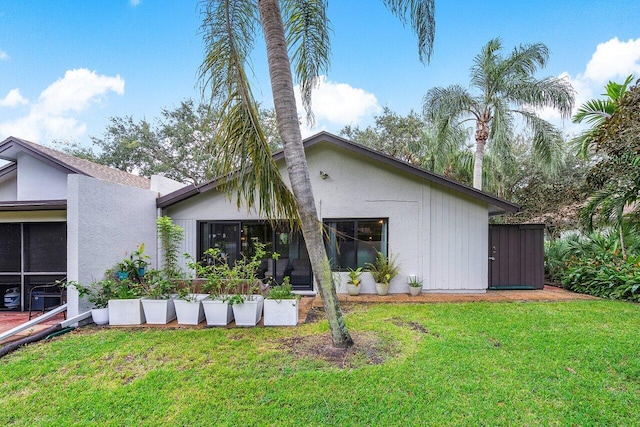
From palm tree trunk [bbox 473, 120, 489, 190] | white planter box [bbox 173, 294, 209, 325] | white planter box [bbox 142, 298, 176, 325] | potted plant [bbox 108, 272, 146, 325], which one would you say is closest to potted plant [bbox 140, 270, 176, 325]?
white planter box [bbox 142, 298, 176, 325]

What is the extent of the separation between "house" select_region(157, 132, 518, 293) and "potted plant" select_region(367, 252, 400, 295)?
210 millimetres

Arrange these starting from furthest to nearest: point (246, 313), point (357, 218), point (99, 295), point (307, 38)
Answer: point (357, 218)
point (99, 295)
point (246, 313)
point (307, 38)

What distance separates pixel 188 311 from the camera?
5930 mm

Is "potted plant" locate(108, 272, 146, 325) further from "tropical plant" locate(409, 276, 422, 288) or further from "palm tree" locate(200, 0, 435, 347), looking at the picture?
"tropical plant" locate(409, 276, 422, 288)

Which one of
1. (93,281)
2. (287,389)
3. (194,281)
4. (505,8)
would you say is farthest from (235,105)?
(505,8)

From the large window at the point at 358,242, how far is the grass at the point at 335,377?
3.14 m

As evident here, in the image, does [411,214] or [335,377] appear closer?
[335,377]

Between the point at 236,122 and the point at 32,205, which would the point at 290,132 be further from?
the point at 32,205

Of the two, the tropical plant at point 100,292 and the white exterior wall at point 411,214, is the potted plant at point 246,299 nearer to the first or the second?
the tropical plant at point 100,292

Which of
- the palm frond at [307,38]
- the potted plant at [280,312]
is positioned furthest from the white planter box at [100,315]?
the palm frond at [307,38]

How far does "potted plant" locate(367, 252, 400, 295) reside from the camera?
838 cm

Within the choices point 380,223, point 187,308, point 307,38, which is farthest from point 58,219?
point 380,223

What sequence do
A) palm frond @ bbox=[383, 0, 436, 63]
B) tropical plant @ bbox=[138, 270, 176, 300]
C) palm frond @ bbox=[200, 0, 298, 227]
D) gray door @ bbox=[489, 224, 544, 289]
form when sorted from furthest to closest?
gray door @ bbox=[489, 224, 544, 289] < tropical plant @ bbox=[138, 270, 176, 300] < palm frond @ bbox=[383, 0, 436, 63] < palm frond @ bbox=[200, 0, 298, 227]

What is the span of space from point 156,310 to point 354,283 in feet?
16.2
